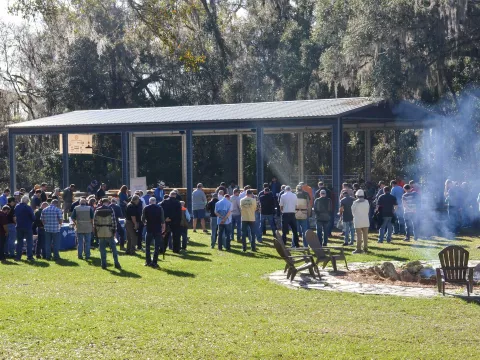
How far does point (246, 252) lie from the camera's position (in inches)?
786

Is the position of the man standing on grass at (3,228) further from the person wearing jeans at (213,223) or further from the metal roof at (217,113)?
the metal roof at (217,113)

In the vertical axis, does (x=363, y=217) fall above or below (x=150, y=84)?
below

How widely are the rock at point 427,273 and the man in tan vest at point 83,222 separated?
7.61 meters

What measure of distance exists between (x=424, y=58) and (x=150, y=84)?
20.7 m

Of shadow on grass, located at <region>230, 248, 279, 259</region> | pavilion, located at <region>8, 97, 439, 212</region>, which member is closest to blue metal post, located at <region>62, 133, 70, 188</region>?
pavilion, located at <region>8, 97, 439, 212</region>

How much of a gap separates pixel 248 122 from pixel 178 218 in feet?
30.4

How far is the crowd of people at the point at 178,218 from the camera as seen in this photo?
17.7m

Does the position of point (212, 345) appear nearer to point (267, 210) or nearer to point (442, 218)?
point (267, 210)

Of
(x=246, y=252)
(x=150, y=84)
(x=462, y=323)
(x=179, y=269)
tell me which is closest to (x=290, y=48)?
(x=150, y=84)

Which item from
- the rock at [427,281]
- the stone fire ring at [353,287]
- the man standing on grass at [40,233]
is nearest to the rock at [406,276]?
the rock at [427,281]

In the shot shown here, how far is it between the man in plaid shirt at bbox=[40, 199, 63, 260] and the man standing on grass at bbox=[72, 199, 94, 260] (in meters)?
0.42

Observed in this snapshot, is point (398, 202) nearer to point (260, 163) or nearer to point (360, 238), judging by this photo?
point (360, 238)

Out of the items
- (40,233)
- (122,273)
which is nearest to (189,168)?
(40,233)

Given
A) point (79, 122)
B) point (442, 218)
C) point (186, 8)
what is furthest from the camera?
point (79, 122)
